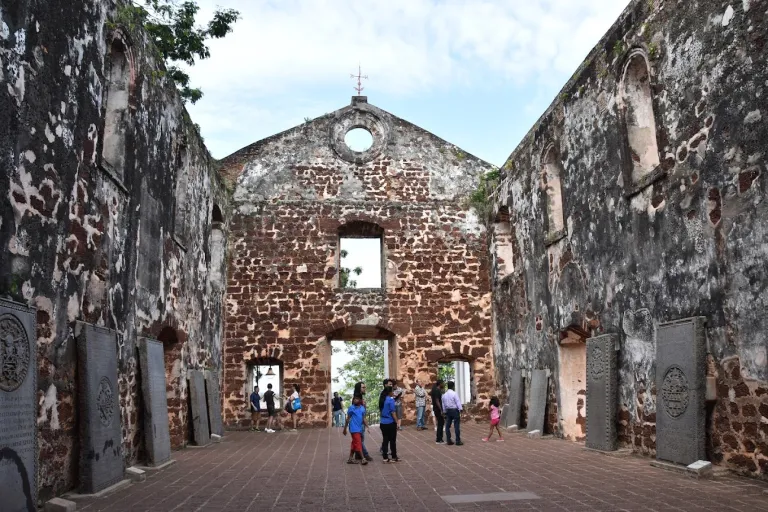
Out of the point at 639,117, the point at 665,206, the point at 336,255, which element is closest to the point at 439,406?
the point at 665,206

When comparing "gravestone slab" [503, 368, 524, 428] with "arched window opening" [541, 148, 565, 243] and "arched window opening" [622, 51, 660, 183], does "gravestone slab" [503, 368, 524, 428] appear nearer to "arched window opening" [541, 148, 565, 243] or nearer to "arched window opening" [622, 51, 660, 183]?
"arched window opening" [541, 148, 565, 243]

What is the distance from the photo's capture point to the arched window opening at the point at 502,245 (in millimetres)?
16438

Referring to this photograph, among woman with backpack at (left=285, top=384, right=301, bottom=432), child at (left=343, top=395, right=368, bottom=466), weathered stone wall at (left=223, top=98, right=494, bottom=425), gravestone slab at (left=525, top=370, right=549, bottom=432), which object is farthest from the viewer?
weathered stone wall at (left=223, top=98, right=494, bottom=425)

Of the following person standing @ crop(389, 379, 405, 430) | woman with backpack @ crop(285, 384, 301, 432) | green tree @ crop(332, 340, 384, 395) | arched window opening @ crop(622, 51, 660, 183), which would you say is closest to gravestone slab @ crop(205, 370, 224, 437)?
woman with backpack @ crop(285, 384, 301, 432)

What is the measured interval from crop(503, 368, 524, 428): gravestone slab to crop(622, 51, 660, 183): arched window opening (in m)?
6.20

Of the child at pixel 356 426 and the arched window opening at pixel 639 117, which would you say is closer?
the child at pixel 356 426

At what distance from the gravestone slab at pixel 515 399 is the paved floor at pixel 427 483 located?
330 cm

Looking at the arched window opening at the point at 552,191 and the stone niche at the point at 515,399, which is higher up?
the arched window opening at the point at 552,191

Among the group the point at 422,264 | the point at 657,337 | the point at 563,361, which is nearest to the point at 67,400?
the point at 657,337

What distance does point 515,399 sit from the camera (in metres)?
14.3

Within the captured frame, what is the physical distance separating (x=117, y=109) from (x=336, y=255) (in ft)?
28.3

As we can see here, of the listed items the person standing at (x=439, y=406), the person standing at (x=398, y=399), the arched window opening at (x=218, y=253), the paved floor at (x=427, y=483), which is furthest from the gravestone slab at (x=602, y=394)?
the arched window opening at (x=218, y=253)

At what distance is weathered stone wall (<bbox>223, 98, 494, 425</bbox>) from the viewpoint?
16.4 metres

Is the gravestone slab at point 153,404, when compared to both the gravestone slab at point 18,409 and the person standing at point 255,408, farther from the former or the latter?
the person standing at point 255,408
